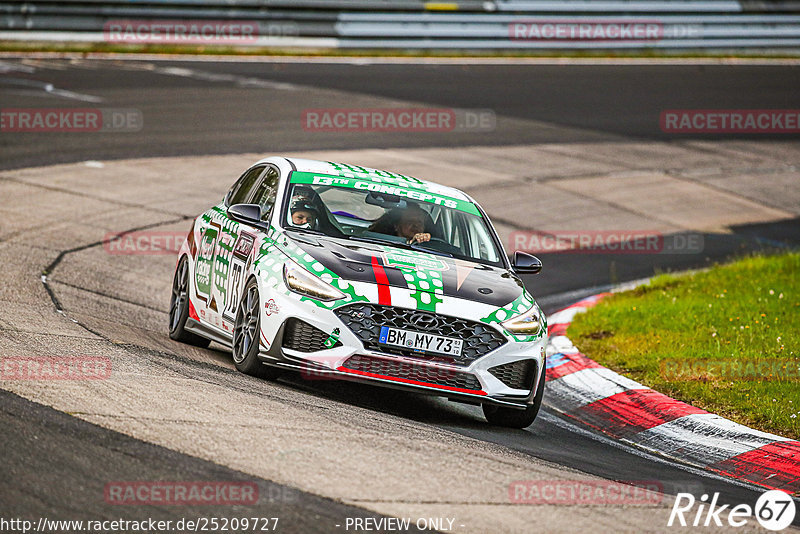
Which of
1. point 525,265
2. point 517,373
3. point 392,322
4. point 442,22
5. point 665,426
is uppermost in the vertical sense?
point 442,22

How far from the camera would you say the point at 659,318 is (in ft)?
38.3

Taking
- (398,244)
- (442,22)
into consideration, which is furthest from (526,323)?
(442,22)

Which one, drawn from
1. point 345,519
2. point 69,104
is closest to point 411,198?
point 345,519

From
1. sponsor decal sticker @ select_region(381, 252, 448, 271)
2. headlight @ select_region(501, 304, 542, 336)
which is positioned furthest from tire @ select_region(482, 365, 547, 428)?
sponsor decal sticker @ select_region(381, 252, 448, 271)

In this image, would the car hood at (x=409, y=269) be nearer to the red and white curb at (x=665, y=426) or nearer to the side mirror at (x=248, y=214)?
the side mirror at (x=248, y=214)

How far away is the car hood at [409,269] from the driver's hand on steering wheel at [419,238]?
25cm

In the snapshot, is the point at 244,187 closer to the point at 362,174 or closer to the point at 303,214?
the point at 362,174

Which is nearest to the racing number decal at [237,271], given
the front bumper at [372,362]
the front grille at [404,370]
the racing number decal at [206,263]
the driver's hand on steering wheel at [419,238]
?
the racing number decal at [206,263]

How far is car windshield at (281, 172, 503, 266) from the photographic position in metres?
8.88

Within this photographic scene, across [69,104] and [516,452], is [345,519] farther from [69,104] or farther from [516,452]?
[69,104]

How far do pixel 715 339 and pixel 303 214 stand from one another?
4066 mm

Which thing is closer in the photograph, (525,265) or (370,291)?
(370,291)

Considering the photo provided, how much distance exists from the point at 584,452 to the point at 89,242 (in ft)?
24.5

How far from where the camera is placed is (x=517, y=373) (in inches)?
315
